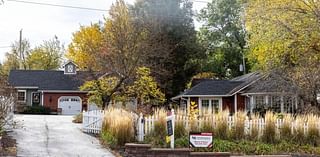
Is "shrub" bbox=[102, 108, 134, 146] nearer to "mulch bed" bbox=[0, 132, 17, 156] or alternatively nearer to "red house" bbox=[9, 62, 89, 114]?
"mulch bed" bbox=[0, 132, 17, 156]

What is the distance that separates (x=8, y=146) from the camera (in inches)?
590

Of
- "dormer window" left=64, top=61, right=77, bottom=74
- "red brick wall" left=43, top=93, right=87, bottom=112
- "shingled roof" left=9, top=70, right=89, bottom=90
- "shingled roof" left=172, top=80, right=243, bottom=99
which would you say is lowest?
"red brick wall" left=43, top=93, right=87, bottom=112

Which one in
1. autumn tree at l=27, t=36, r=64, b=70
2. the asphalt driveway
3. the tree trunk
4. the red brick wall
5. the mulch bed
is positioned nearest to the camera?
the mulch bed

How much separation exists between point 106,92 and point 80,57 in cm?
2428

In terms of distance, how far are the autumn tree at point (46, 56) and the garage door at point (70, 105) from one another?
21.0 metres

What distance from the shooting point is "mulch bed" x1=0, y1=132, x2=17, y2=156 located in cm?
1376

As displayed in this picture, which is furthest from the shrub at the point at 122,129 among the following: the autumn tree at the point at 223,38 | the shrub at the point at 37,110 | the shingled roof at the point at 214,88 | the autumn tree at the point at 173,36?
the autumn tree at the point at 223,38

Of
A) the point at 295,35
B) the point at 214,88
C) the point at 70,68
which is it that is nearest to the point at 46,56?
the point at 70,68

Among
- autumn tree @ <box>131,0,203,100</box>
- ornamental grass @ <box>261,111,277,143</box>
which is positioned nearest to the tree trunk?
autumn tree @ <box>131,0,203,100</box>

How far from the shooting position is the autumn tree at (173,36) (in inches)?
1625

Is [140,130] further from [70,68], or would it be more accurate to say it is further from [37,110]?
[70,68]

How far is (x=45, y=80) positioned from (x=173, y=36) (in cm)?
1487

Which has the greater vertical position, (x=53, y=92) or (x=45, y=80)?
(x=45, y=80)

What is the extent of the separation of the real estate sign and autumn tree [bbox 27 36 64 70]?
5424cm
